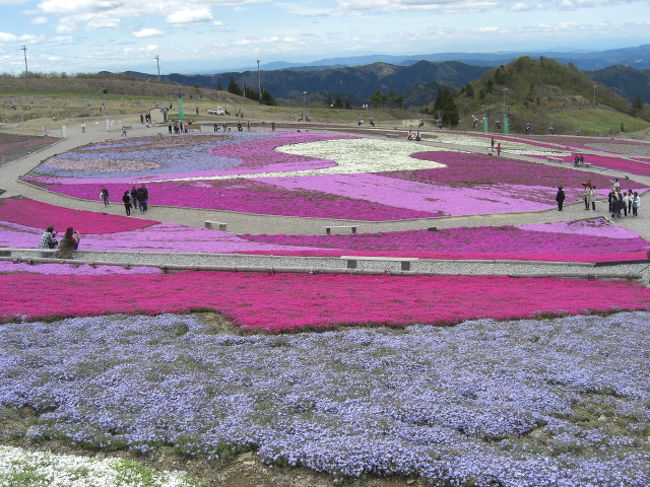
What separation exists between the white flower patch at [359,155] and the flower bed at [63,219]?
13649 mm

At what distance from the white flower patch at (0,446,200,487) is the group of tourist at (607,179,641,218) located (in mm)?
37399

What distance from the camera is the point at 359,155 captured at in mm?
72562

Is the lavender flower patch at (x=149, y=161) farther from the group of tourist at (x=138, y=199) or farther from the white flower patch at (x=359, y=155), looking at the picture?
the group of tourist at (x=138, y=199)

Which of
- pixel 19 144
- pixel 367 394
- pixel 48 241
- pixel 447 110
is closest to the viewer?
pixel 367 394

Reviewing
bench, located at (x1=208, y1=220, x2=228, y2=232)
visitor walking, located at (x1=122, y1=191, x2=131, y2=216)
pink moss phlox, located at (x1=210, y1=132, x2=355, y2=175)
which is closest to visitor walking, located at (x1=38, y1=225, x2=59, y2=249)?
bench, located at (x1=208, y1=220, x2=228, y2=232)

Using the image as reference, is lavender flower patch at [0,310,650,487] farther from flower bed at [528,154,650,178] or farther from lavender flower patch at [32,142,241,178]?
flower bed at [528,154,650,178]

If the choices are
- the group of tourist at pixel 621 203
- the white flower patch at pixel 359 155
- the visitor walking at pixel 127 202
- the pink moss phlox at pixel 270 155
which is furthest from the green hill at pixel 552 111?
the visitor walking at pixel 127 202

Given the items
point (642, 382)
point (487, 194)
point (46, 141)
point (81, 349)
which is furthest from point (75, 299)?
point (46, 141)

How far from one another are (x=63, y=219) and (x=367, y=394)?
33.8 metres

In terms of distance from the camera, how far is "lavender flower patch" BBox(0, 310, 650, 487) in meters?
11.7

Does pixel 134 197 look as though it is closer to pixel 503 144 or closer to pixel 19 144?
pixel 19 144

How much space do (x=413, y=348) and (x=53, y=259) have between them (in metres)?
18.1

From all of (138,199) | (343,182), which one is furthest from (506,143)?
(138,199)

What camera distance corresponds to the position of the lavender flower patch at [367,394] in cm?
1174
